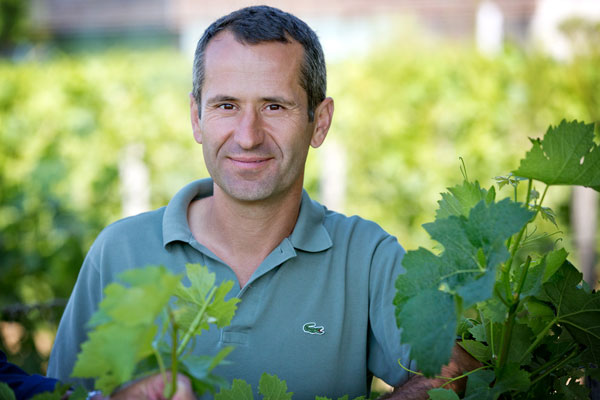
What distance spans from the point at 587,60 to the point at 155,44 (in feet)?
52.6

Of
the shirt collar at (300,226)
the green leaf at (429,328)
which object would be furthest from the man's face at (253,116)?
the green leaf at (429,328)

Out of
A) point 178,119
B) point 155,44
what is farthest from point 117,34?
point 178,119

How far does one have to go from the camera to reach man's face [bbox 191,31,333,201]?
1817 mm

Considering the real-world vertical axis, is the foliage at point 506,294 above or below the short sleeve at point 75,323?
above

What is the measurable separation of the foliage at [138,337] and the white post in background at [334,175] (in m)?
4.91

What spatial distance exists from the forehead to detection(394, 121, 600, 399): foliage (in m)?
0.71

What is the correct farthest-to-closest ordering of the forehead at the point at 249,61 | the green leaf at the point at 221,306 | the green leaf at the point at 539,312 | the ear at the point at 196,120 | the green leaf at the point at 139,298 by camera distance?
the ear at the point at 196,120 → the forehead at the point at 249,61 → the green leaf at the point at 539,312 → the green leaf at the point at 221,306 → the green leaf at the point at 139,298

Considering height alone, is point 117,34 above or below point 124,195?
above

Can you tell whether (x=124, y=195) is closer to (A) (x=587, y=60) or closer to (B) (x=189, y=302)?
(A) (x=587, y=60)

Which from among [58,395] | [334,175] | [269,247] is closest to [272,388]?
[58,395]

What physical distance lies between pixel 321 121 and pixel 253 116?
1.15 ft

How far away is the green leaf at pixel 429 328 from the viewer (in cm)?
Answer: 100

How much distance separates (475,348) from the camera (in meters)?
1.34

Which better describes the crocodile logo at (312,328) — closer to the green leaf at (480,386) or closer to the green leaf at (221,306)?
the green leaf at (480,386)
